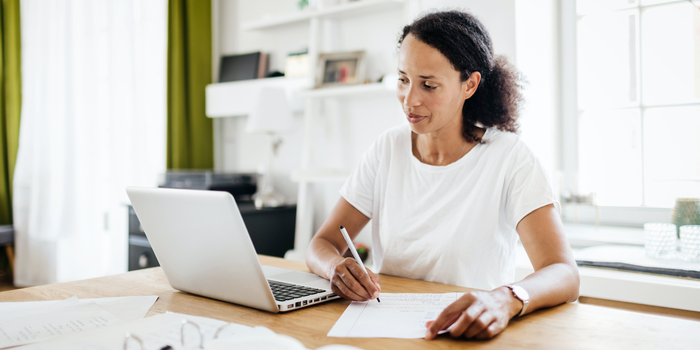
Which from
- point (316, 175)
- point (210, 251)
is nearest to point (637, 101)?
point (316, 175)

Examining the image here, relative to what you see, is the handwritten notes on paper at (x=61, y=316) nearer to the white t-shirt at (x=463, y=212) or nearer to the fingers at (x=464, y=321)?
the fingers at (x=464, y=321)

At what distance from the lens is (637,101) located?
2.06m

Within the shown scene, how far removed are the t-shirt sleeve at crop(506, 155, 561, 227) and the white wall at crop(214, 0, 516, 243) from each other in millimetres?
942

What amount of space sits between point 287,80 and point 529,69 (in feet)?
4.08

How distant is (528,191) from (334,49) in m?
1.75

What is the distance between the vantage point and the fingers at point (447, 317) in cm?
71

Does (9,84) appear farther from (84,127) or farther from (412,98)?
(412,98)

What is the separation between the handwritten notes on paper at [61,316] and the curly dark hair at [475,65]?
2.71 feet

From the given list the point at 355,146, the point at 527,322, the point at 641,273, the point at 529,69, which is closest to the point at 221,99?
the point at 355,146

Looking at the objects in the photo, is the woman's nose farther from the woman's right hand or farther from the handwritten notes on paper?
the handwritten notes on paper

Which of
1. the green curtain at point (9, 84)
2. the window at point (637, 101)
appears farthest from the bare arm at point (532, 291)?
the green curtain at point (9, 84)

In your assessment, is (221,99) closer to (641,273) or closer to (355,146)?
(355,146)

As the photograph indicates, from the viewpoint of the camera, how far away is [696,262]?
150cm

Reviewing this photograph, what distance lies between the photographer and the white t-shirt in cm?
120
